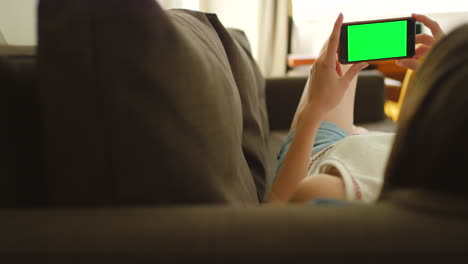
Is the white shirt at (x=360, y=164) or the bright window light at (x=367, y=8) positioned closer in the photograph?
the white shirt at (x=360, y=164)

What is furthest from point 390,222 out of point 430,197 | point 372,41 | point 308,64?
point 308,64

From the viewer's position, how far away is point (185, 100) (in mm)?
497

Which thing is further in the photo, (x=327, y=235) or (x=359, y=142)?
(x=359, y=142)

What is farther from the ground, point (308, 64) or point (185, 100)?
point (185, 100)

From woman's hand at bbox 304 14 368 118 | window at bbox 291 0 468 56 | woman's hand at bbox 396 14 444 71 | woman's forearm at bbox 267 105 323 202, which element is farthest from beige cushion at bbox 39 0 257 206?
window at bbox 291 0 468 56

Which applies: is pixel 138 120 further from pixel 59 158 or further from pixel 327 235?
pixel 327 235

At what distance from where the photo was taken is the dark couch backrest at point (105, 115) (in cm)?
45

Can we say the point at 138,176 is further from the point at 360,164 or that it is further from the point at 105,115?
the point at 360,164

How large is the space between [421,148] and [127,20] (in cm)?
32

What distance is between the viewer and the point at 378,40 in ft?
3.27

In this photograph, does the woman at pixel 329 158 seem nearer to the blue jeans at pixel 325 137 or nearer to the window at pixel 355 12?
the blue jeans at pixel 325 137

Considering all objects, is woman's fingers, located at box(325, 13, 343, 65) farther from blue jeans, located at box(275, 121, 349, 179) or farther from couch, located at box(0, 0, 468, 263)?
couch, located at box(0, 0, 468, 263)

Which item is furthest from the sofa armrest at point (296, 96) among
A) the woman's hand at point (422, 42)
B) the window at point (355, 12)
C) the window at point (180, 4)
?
the window at point (355, 12)

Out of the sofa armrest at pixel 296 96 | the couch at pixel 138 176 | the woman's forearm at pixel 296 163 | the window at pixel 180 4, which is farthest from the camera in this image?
the window at pixel 180 4
